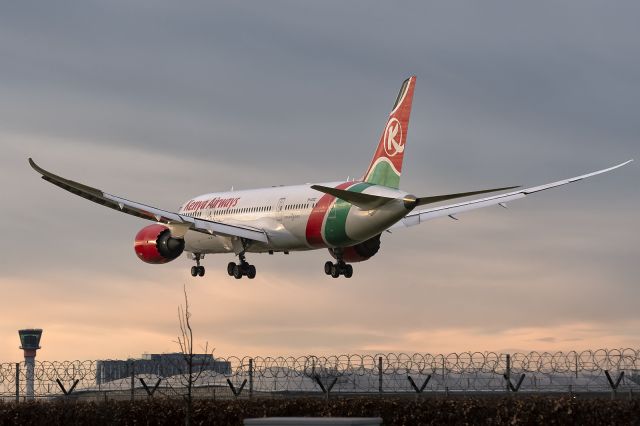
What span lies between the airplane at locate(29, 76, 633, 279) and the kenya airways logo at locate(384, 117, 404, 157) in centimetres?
5

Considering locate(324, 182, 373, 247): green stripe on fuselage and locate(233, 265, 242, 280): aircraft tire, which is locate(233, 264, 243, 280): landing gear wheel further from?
locate(324, 182, 373, 247): green stripe on fuselage

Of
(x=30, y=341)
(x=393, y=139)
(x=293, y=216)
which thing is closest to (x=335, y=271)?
(x=293, y=216)

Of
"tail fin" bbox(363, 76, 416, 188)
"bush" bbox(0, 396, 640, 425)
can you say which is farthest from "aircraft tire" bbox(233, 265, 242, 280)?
"bush" bbox(0, 396, 640, 425)

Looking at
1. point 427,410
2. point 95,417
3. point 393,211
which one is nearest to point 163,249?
point 393,211

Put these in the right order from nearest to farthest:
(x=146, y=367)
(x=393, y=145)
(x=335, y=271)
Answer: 1. (x=146, y=367)
2. (x=393, y=145)
3. (x=335, y=271)

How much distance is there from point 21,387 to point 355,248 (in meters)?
22.8

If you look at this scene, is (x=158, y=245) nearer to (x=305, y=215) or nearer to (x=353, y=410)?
(x=305, y=215)

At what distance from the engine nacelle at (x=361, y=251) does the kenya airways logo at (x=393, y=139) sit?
530 cm

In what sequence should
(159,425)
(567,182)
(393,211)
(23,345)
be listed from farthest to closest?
(23,345), (567,182), (393,211), (159,425)

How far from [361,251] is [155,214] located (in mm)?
11504

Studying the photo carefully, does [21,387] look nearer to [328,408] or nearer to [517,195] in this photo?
[328,408]

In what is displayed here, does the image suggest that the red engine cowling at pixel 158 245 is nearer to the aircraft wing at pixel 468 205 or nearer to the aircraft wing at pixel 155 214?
the aircraft wing at pixel 155 214

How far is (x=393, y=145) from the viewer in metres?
65.3

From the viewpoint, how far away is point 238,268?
71250mm
